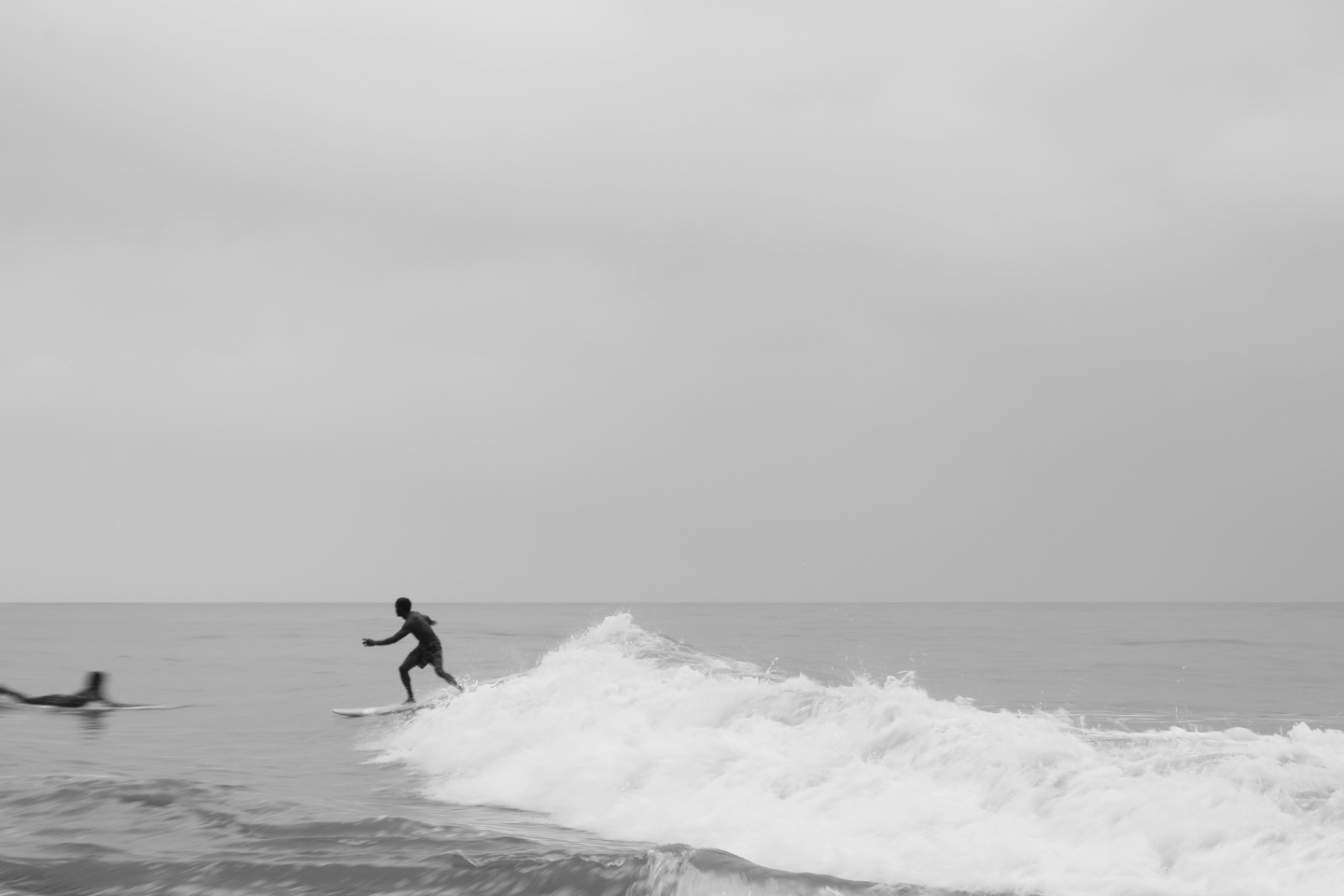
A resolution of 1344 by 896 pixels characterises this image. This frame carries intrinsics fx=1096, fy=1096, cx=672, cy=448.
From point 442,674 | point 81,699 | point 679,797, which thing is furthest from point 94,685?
point 679,797

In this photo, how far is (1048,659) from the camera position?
33.1m

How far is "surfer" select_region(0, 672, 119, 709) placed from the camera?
67.2ft

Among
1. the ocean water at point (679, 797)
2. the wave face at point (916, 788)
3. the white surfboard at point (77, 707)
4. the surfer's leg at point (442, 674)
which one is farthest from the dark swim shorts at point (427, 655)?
the white surfboard at point (77, 707)

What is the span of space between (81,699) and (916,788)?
56.3 feet

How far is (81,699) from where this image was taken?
20.5 metres

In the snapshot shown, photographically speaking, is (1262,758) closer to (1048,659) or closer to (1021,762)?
(1021,762)

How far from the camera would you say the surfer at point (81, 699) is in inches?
806

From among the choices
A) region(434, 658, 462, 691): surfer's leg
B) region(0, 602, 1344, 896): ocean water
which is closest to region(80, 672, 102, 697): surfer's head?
region(0, 602, 1344, 896): ocean water

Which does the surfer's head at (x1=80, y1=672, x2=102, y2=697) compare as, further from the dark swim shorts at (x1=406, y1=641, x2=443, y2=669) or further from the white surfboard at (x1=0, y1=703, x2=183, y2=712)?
the dark swim shorts at (x1=406, y1=641, x2=443, y2=669)

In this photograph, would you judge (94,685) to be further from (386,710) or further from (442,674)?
(442,674)

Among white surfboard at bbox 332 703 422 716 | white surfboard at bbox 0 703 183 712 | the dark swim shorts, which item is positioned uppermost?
the dark swim shorts

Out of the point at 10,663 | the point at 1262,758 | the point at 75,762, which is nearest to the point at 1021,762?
the point at 1262,758

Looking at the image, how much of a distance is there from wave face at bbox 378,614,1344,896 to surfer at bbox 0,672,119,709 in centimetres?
992

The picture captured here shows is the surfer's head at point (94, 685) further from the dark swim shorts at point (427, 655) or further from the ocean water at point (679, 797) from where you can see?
the dark swim shorts at point (427, 655)
